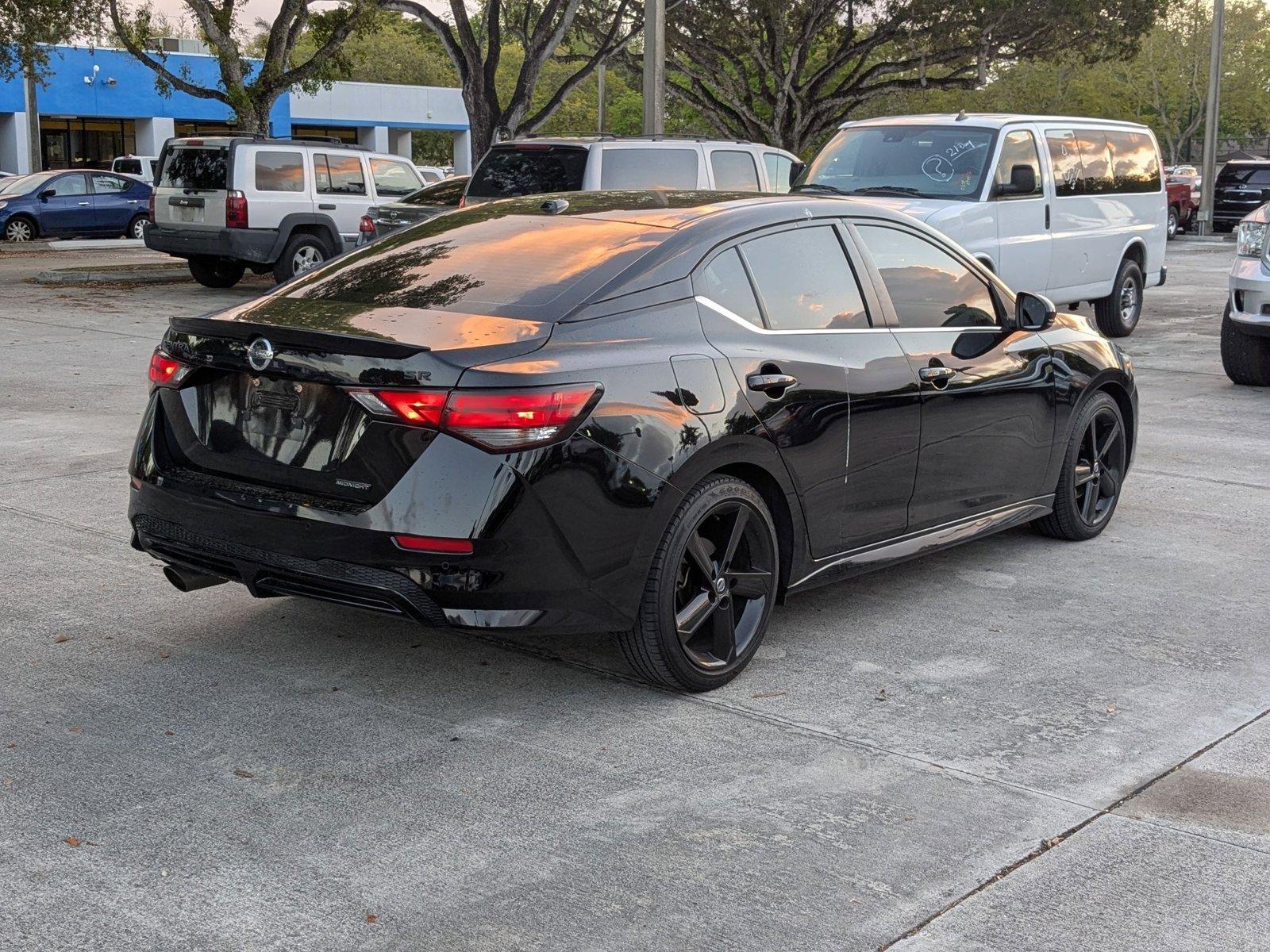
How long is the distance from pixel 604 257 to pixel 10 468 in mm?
4724

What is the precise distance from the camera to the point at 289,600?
19.9ft

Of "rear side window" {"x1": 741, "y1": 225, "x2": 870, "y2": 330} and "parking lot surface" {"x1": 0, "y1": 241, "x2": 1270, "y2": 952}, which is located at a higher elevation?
"rear side window" {"x1": 741, "y1": 225, "x2": 870, "y2": 330}

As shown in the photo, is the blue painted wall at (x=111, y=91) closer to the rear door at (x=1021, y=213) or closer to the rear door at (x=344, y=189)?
the rear door at (x=344, y=189)

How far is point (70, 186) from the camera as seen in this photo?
105 feet

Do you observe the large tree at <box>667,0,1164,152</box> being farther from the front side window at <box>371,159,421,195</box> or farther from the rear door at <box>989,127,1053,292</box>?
the rear door at <box>989,127,1053,292</box>

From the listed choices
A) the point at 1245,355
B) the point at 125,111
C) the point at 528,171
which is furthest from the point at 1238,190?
the point at 125,111

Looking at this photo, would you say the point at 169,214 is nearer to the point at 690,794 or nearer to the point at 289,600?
the point at 289,600

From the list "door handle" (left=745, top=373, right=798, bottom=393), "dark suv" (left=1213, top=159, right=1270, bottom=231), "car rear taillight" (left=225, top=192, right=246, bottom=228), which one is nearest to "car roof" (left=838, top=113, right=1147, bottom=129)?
"car rear taillight" (left=225, top=192, right=246, bottom=228)

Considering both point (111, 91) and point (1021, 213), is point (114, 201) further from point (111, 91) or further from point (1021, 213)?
point (1021, 213)

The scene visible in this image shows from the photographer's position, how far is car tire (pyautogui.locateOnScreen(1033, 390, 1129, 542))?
23.0ft

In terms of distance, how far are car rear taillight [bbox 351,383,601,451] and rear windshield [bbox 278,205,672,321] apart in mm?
412

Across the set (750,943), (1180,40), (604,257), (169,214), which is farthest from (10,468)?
(1180,40)

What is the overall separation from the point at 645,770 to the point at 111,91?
54.2 meters

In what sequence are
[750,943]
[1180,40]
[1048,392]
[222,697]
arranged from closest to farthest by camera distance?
[750,943], [222,697], [1048,392], [1180,40]
